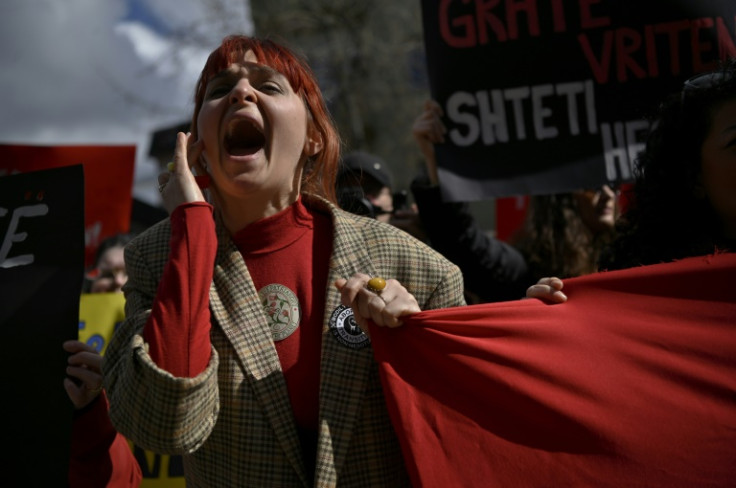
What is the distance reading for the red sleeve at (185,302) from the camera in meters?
1.42

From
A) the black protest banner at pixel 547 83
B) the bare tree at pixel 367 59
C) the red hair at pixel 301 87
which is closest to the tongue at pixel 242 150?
the red hair at pixel 301 87

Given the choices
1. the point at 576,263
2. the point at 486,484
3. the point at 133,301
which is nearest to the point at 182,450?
the point at 133,301

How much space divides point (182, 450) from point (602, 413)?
87 centimetres

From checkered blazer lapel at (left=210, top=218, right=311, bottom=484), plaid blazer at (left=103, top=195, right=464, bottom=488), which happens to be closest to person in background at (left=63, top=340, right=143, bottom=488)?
plaid blazer at (left=103, top=195, right=464, bottom=488)

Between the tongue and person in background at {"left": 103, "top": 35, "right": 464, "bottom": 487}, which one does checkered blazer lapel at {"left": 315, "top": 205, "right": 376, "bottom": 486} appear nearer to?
person in background at {"left": 103, "top": 35, "right": 464, "bottom": 487}

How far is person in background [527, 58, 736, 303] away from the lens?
1.73 m

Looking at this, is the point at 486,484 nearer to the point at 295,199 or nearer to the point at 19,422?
the point at 295,199

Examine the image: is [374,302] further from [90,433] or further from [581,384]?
[90,433]

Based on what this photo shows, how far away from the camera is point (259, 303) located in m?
1.61

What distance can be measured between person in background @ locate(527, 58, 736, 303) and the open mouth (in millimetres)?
773

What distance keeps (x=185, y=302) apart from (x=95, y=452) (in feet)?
2.47

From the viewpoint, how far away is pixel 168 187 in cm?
164

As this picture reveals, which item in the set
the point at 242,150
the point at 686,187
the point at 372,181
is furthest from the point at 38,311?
the point at 686,187

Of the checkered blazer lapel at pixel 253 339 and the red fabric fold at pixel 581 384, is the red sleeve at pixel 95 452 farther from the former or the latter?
the red fabric fold at pixel 581 384
